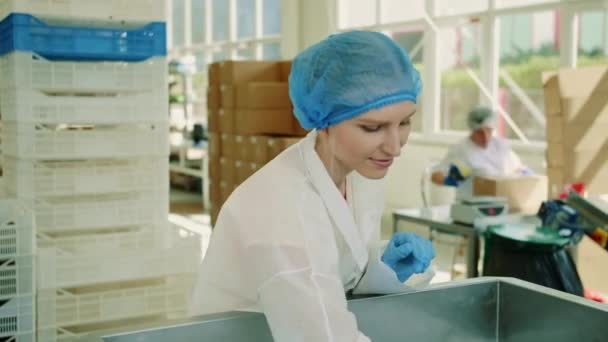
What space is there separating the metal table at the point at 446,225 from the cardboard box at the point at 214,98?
2.55 m

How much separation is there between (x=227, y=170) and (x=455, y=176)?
2.11 meters

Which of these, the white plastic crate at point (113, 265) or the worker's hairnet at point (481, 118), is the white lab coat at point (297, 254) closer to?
the white plastic crate at point (113, 265)

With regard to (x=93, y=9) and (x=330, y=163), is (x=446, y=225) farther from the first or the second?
(x=330, y=163)

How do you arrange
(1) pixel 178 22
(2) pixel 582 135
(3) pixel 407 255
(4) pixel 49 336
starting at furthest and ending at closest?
(1) pixel 178 22 → (2) pixel 582 135 → (4) pixel 49 336 → (3) pixel 407 255

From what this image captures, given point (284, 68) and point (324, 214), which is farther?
point (284, 68)

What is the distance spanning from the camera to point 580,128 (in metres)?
3.40

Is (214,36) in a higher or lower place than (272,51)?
higher

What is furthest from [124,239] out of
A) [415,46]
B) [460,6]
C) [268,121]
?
[415,46]

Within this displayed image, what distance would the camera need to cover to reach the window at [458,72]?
18.2 ft

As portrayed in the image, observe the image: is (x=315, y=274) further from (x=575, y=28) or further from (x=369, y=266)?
(x=575, y=28)

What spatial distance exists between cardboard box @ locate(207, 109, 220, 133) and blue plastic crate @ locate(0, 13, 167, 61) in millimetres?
3166

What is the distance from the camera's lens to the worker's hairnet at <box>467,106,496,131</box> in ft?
13.7

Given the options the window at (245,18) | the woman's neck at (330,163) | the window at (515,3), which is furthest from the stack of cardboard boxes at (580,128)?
the window at (245,18)

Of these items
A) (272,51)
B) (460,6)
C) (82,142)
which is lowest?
(82,142)
